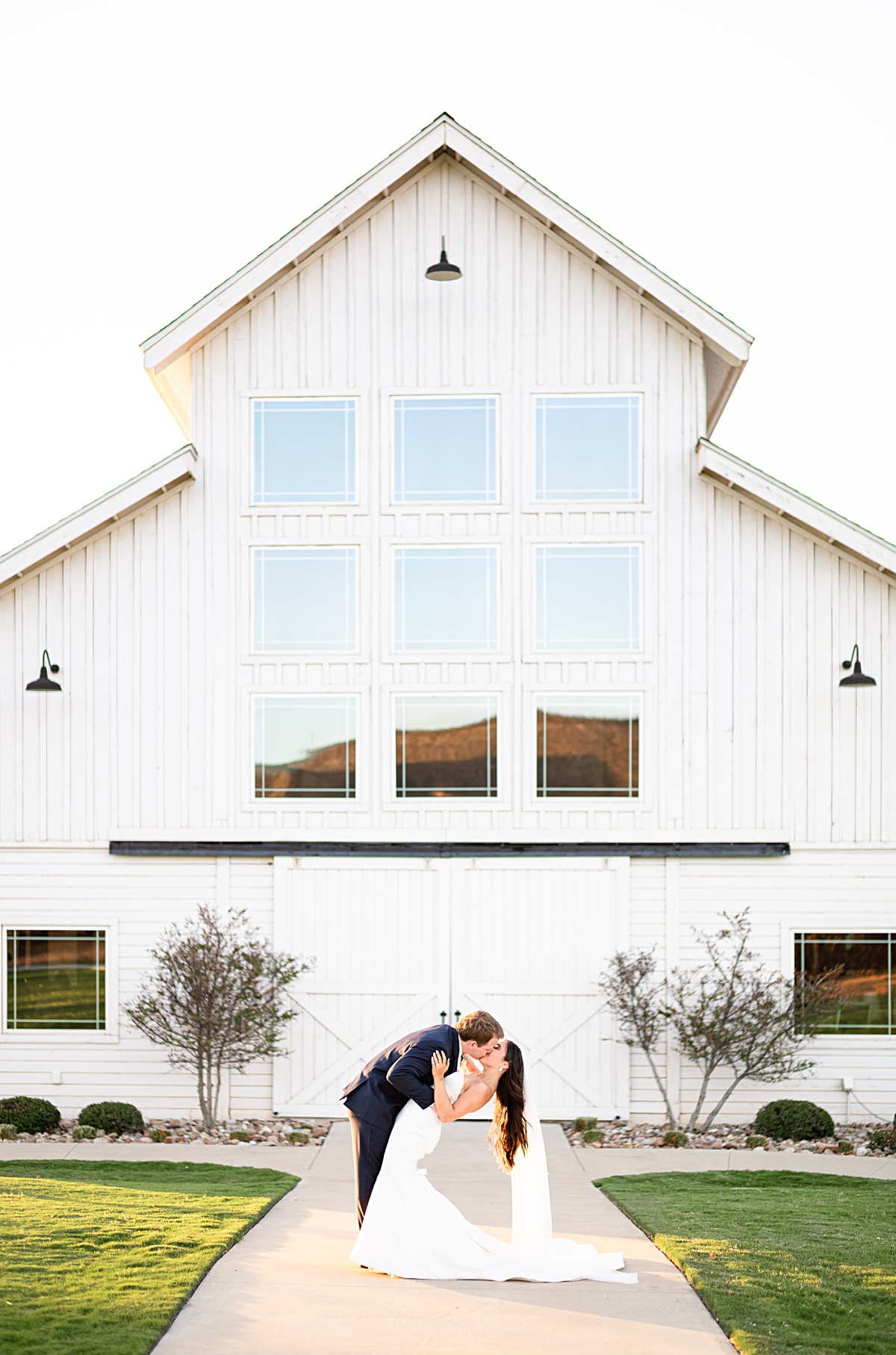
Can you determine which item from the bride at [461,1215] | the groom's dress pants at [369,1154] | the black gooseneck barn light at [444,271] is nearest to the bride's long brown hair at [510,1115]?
the bride at [461,1215]

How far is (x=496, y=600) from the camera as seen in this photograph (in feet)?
50.9

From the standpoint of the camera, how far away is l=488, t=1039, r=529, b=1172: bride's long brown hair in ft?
26.6

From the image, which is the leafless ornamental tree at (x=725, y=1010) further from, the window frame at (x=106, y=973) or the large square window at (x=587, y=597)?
the window frame at (x=106, y=973)

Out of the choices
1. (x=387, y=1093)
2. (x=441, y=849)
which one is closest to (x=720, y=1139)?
(x=441, y=849)

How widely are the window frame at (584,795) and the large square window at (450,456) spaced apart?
7.90ft

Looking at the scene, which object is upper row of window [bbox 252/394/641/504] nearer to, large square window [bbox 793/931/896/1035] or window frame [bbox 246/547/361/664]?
window frame [bbox 246/547/361/664]

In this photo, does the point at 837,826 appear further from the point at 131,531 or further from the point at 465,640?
the point at 131,531

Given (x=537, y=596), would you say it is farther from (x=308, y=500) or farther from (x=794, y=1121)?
(x=794, y=1121)

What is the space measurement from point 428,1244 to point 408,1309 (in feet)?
2.16

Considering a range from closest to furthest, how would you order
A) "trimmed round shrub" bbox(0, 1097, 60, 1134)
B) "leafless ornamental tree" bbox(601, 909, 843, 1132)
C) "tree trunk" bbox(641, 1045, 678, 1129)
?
"trimmed round shrub" bbox(0, 1097, 60, 1134), "leafless ornamental tree" bbox(601, 909, 843, 1132), "tree trunk" bbox(641, 1045, 678, 1129)

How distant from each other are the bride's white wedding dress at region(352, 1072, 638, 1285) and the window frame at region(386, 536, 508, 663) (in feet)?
26.5

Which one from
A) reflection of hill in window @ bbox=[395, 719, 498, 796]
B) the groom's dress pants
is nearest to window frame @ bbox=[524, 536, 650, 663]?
reflection of hill in window @ bbox=[395, 719, 498, 796]

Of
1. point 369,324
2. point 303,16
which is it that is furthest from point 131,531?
point 303,16

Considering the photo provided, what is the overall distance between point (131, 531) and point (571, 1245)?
33.1 feet
